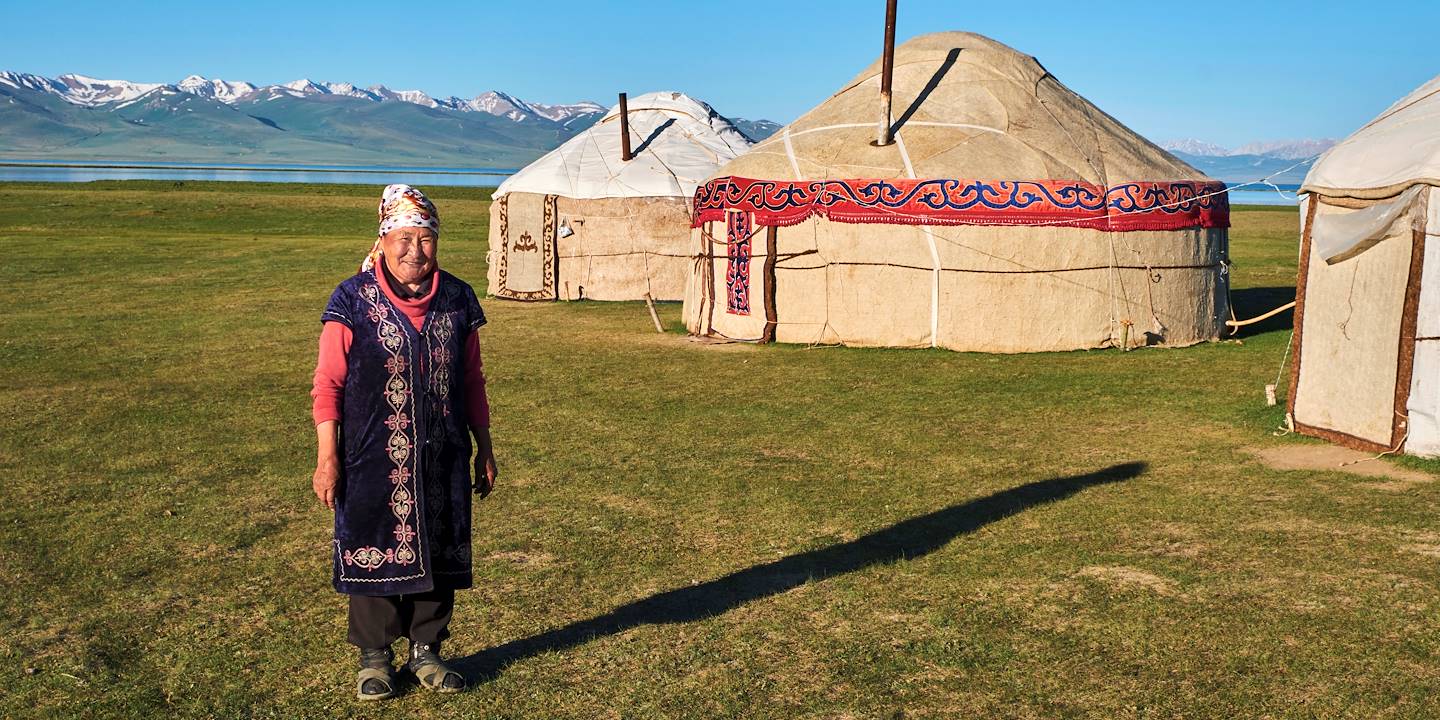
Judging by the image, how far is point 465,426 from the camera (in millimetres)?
4465

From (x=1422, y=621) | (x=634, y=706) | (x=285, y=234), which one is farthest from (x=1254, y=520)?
(x=285, y=234)

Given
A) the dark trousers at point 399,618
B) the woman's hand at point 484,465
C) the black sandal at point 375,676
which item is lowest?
the black sandal at point 375,676

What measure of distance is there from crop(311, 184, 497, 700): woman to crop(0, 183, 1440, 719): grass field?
0.32 meters

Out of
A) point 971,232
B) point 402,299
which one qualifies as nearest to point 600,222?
point 971,232

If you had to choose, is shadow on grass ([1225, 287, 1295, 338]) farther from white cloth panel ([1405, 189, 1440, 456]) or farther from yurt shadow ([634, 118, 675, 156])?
yurt shadow ([634, 118, 675, 156])

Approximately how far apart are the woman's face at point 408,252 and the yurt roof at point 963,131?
29.8 feet

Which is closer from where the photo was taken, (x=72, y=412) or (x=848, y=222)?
(x=72, y=412)

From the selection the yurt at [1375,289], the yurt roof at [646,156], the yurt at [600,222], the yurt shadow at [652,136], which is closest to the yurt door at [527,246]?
the yurt at [600,222]

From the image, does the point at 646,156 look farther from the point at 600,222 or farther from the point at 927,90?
the point at 927,90

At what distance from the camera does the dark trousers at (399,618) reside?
4344 mm

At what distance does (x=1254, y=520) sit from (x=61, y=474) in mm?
6662

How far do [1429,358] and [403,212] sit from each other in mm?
6335

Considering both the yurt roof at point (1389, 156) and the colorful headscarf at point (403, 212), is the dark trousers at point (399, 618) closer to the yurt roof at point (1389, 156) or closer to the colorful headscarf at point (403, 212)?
the colorful headscarf at point (403, 212)

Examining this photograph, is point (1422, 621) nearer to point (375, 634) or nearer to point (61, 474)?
point (375, 634)
